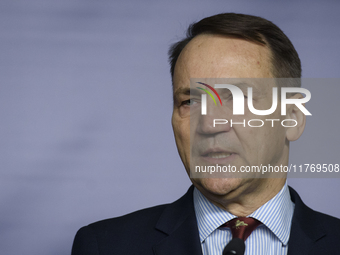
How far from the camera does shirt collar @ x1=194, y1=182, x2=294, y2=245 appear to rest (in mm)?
1729

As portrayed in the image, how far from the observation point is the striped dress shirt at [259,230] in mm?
1715

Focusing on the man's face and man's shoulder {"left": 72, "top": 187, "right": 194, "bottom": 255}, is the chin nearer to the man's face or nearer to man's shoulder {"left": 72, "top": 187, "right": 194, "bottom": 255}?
the man's face

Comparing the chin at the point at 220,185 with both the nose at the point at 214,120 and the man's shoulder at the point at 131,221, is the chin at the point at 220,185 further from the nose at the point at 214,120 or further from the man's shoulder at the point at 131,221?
the man's shoulder at the point at 131,221

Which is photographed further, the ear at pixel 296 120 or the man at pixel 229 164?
the ear at pixel 296 120

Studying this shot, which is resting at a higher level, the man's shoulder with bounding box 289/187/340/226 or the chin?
the chin

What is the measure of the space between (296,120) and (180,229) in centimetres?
61

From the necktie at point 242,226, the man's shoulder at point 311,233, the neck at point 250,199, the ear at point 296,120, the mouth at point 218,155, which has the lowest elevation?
the man's shoulder at point 311,233

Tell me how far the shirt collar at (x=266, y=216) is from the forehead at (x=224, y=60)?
46cm

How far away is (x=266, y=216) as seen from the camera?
1.74 m

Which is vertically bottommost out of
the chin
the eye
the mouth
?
the chin

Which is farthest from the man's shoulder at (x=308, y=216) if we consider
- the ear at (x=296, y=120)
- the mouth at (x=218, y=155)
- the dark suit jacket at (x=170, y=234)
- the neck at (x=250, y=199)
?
the mouth at (x=218, y=155)

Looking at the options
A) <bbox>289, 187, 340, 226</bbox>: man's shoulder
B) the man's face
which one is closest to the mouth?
the man's face

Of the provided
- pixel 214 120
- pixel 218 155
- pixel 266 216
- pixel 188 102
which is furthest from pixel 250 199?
pixel 188 102

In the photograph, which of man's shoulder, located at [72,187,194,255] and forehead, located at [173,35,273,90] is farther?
man's shoulder, located at [72,187,194,255]
